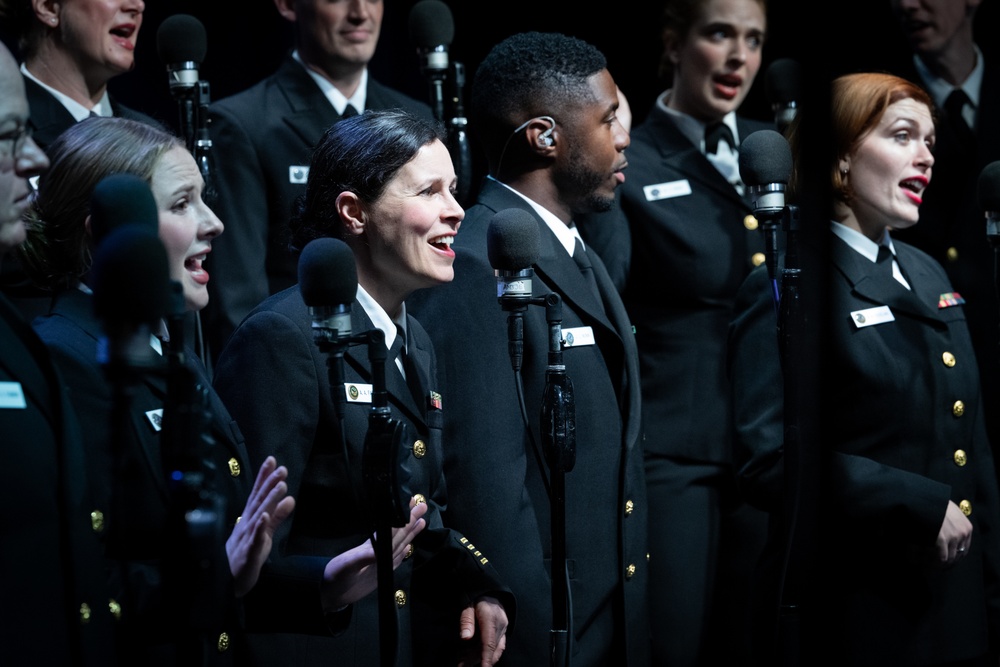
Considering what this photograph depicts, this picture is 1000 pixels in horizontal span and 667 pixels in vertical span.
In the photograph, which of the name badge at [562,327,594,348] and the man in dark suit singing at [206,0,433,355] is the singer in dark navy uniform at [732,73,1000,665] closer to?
the name badge at [562,327,594,348]

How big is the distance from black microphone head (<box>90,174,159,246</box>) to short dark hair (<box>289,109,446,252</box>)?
3.57ft

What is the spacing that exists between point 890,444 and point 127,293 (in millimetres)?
2134

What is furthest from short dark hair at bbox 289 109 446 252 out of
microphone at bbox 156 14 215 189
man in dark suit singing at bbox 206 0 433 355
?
microphone at bbox 156 14 215 189

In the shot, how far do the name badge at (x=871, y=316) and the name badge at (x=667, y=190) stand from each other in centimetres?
97

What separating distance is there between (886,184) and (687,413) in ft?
2.95

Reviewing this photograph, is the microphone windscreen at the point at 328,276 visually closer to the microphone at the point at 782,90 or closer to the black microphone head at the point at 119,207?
the black microphone head at the point at 119,207

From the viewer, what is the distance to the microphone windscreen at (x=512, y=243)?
279 centimetres

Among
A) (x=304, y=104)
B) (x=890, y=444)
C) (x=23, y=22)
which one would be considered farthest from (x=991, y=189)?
(x=23, y=22)

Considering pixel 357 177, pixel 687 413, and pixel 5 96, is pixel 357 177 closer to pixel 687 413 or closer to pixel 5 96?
pixel 5 96

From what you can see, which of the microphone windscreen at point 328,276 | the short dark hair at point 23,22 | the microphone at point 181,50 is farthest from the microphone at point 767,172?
the short dark hair at point 23,22

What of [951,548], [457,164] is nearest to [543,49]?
[457,164]

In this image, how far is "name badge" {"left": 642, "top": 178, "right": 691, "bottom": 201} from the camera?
4273mm

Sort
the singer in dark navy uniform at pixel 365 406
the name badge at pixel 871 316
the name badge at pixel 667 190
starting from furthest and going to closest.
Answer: the name badge at pixel 667 190
the name badge at pixel 871 316
the singer in dark navy uniform at pixel 365 406

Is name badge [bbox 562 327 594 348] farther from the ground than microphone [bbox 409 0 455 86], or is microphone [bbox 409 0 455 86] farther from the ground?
microphone [bbox 409 0 455 86]
